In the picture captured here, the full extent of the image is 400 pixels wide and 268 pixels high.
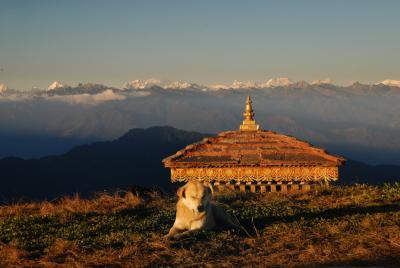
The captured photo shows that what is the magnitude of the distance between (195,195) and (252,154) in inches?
462

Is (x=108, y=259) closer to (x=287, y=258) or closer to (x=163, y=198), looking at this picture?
(x=287, y=258)

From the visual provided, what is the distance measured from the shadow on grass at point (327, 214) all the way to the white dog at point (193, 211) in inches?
59.7

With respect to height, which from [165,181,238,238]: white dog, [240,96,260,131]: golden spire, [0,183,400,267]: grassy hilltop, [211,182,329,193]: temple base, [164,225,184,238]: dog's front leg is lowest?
[211,182,329,193]: temple base

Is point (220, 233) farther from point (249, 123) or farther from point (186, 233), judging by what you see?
point (249, 123)

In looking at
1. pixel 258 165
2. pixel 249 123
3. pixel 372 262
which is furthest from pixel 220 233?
pixel 249 123

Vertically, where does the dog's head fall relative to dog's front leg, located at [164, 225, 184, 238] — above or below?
above

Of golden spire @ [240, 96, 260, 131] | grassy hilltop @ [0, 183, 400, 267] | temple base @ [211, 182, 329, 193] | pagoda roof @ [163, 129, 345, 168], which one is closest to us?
grassy hilltop @ [0, 183, 400, 267]

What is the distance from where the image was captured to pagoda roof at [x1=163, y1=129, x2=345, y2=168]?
23.6 m

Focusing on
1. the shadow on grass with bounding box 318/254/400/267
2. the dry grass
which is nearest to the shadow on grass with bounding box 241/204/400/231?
the shadow on grass with bounding box 318/254/400/267

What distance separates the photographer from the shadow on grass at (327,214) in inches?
596

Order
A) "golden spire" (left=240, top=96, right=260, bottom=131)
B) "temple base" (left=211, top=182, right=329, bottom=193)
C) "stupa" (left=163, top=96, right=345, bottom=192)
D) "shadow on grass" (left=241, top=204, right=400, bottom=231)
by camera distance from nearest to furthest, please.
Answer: "shadow on grass" (left=241, top=204, right=400, bottom=231) → "temple base" (left=211, top=182, right=329, bottom=193) → "stupa" (left=163, top=96, right=345, bottom=192) → "golden spire" (left=240, top=96, right=260, bottom=131)

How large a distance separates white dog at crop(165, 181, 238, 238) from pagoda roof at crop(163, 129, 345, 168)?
10167mm

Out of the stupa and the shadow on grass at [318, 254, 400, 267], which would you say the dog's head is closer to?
the shadow on grass at [318, 254, 400, 267]

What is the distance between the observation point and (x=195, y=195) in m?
13.2
